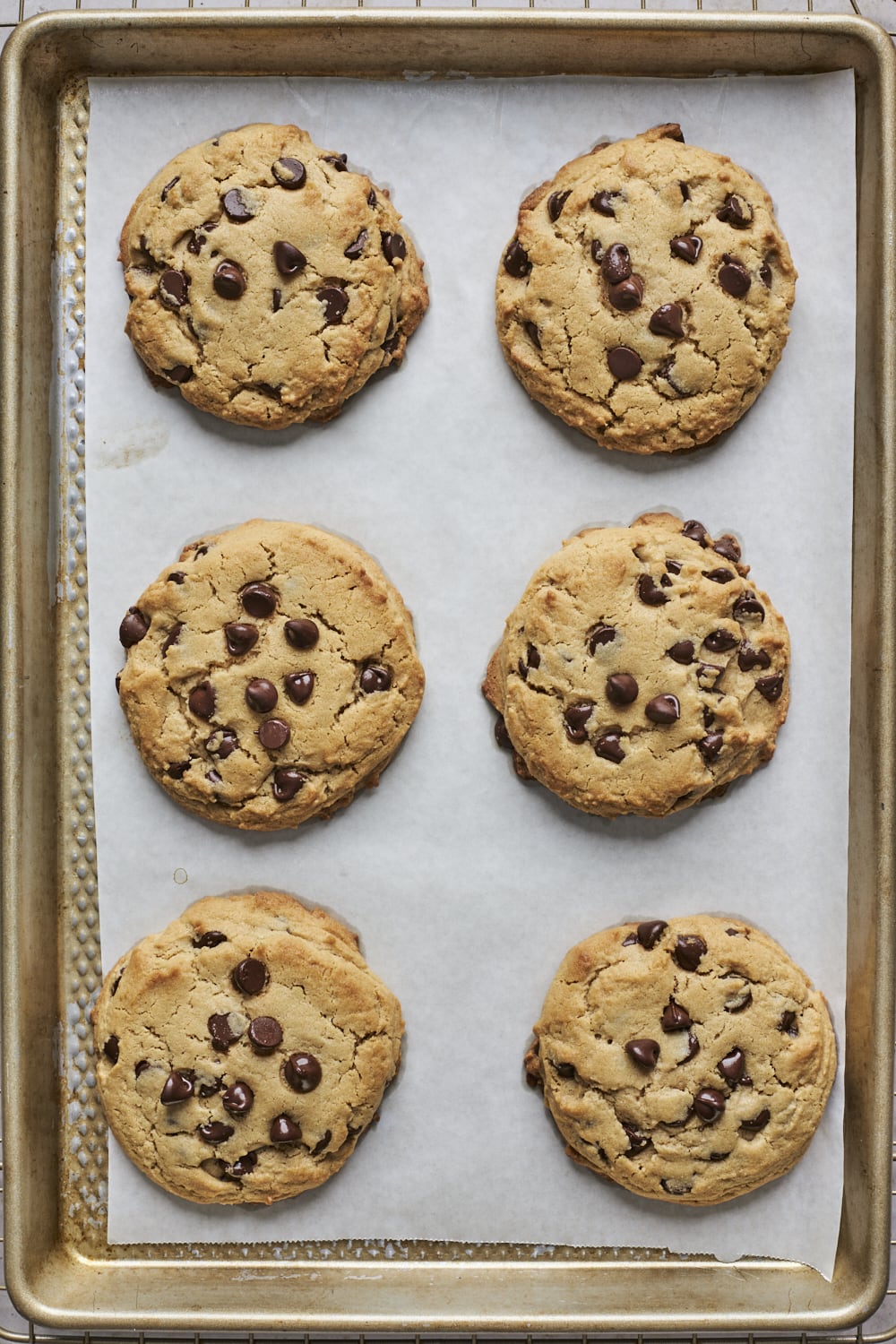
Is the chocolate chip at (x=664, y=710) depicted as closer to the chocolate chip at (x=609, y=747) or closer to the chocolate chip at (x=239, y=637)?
the chocolate chip at (x=609, y=747)

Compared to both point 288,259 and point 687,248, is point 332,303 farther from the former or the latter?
point 687,248

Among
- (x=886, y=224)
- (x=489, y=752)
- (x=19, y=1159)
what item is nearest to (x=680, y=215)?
(x=886, y=224)

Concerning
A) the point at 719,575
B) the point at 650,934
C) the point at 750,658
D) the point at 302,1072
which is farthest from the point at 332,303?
the point at 302,1072

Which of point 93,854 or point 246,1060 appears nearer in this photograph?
point 246,1060

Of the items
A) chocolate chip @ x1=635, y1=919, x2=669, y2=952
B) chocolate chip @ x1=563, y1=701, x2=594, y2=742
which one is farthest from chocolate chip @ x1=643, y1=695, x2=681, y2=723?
chocolate chip @ x1=635, y1=919, x2=669, y2=952

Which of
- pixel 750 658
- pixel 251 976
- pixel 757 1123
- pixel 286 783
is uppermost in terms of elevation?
pixel 750 658

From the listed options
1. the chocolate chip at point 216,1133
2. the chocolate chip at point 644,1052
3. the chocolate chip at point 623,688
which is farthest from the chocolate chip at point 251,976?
the chocolate chip at point 623,688
